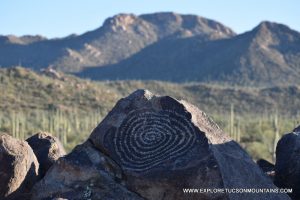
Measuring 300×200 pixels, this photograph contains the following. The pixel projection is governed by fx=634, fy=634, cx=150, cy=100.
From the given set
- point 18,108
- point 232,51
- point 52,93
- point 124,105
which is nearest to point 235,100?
point 52,93

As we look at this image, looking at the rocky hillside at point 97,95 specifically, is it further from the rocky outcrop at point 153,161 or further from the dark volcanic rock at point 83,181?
the dark volcanic rock at point 83,181

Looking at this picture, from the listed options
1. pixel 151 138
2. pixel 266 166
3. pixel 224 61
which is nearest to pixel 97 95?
pixel 224 61

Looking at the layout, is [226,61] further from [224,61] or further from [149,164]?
[149,164]

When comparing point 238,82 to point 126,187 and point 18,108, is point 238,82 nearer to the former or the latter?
point 18,108

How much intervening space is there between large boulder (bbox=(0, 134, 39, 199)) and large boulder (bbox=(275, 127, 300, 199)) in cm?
416

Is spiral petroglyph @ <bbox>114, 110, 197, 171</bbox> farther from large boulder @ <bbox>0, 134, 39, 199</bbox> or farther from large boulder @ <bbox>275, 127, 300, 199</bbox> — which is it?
large boulder @ <bbox>275, 127, 300, 199</bbox>

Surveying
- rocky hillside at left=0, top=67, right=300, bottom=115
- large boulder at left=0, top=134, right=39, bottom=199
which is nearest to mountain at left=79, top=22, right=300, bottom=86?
rocky hillside at left=0, top=67, right=300, bottom=115

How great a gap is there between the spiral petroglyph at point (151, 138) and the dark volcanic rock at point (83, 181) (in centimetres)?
28

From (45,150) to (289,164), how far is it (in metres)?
4.40

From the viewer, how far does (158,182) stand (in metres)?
9.05

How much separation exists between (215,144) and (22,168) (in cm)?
305

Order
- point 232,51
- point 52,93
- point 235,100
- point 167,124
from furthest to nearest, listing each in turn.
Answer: point 232,51 → point 235,100 → point 52,93 → point 167,124

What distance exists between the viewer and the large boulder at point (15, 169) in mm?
9805

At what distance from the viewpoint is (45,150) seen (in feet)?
38.4
